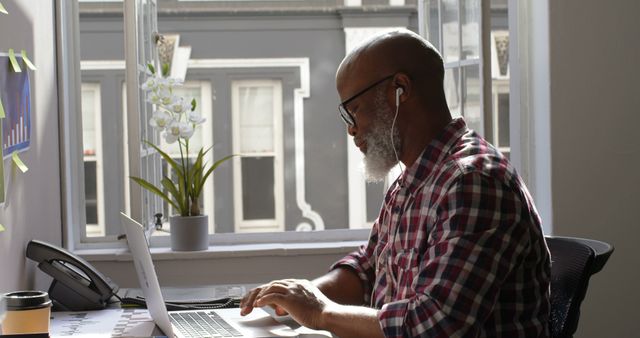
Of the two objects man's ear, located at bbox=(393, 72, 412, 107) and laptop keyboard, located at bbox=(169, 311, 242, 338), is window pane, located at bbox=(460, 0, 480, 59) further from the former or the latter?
laptop keyboard, located at bbox=(169, 311, 242, 338)

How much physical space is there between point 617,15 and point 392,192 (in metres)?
1.42

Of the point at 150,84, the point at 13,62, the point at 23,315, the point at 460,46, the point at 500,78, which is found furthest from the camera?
the point at 500,78

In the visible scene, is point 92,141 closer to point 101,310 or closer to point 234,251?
point 234,251

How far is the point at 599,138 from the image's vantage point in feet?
9.80

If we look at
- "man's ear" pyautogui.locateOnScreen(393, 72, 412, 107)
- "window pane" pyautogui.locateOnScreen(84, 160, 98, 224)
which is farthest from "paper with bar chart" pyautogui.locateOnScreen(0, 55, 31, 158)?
"window pane" pyautogui.locateOnScreen(84, 160, 98, 224)

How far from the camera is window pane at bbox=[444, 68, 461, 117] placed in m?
3.27

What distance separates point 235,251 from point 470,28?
114 cm

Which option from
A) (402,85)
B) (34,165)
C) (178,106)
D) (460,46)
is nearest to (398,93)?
(402,85)

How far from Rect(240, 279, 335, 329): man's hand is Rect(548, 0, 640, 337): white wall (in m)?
1.45

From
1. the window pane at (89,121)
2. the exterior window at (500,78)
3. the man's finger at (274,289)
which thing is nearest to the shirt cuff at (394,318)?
the man's finger at (274,289)

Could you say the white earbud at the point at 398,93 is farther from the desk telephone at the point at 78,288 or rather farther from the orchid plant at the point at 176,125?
the orchid plant at the point at 176,125

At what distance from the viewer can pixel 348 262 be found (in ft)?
7.00

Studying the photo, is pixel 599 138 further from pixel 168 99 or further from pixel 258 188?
pixel 258 188

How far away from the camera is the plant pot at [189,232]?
3.02 meters
